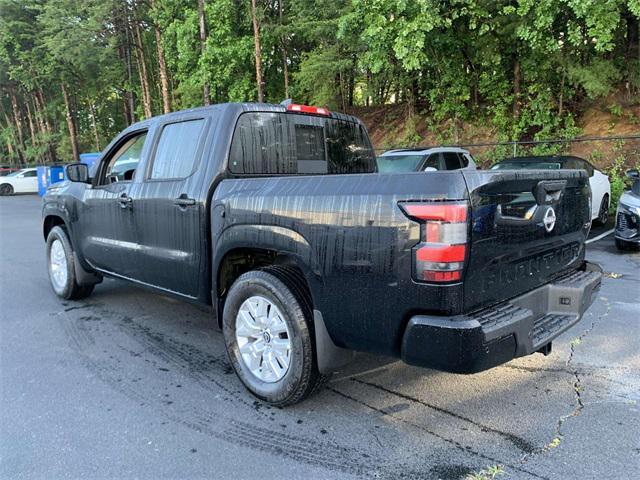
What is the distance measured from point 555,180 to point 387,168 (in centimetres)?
685

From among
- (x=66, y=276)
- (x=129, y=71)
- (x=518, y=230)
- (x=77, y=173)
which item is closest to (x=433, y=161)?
(x=77, y=173)

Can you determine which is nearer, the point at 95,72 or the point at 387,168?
the point at 387,168

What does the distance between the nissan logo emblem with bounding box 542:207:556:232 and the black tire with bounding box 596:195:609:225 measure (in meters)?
8.77

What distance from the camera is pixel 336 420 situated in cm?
315

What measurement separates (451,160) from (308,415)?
816 centimetres

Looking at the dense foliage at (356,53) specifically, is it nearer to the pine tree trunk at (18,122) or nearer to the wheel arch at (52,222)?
the pine tree trunk at (18,122)

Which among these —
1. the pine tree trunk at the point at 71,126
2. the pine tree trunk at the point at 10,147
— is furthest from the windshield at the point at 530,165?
the pine tree trunk at the point at 10,147

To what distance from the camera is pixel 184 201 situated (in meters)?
3.86

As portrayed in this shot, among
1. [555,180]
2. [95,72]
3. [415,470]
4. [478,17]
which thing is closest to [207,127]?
[555,180]

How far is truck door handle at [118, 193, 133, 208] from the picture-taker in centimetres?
448

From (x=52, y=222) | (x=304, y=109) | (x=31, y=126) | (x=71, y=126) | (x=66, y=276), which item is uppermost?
(x=31, y=126)

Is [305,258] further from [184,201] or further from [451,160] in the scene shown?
[451,160]

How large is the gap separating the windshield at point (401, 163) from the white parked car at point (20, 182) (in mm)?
25921

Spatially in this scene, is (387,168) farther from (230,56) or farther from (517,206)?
(230,56)
